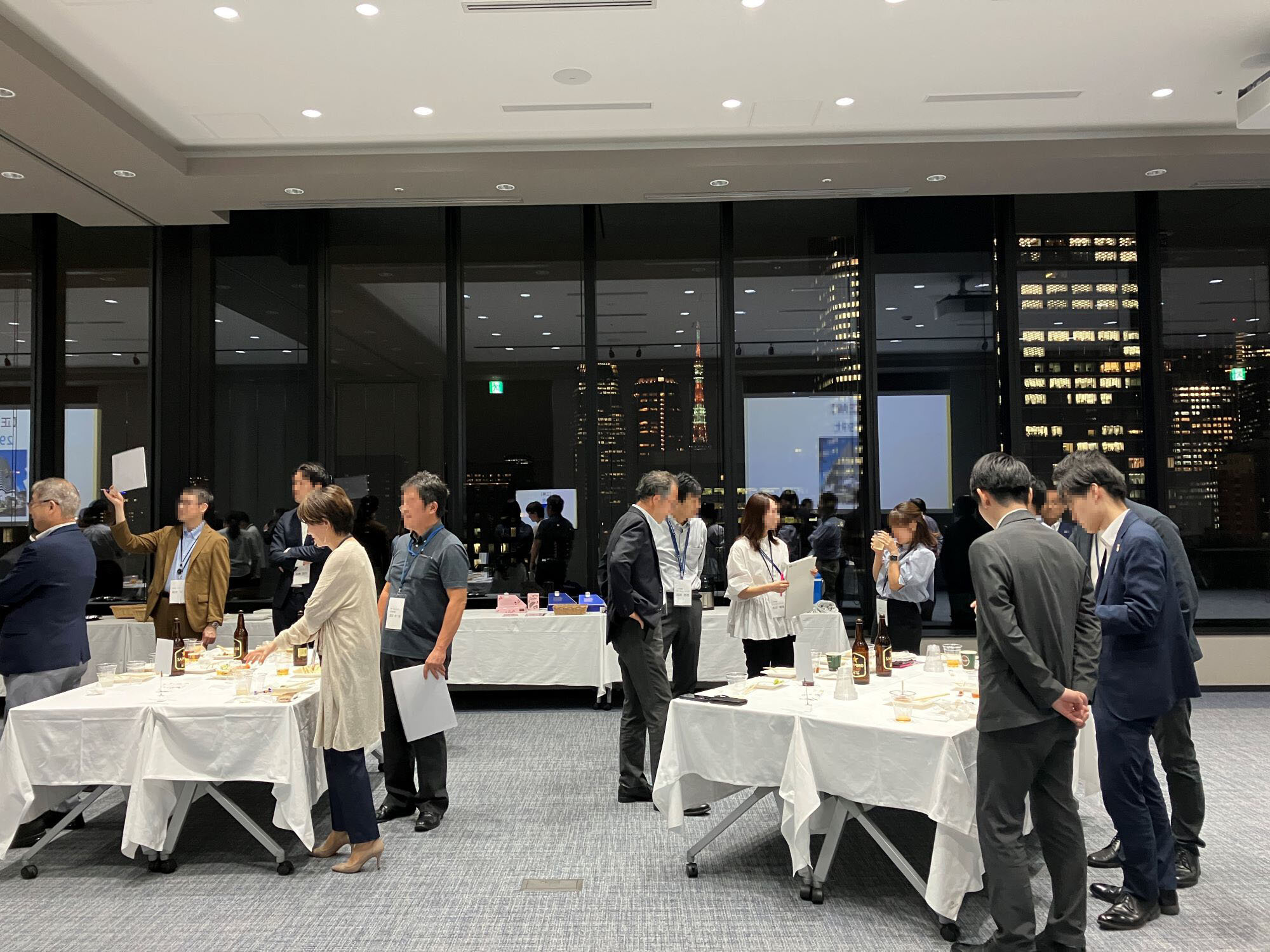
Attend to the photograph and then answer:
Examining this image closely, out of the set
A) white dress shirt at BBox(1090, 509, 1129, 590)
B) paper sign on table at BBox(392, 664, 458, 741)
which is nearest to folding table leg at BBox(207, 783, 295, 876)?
paper sign on table at BBox(392, 664, 458, 741)

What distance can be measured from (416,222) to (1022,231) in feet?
17.2

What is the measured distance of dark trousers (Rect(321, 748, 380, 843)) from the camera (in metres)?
3.78

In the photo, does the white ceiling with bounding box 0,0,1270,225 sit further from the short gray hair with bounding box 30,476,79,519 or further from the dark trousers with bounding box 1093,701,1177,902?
the dark trousers with bounding box 1093,701,1177,902

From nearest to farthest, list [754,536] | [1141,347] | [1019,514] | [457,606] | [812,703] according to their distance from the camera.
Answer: [1019,514] → [812,703] → [457,606] → [754,536] → [1141,347]

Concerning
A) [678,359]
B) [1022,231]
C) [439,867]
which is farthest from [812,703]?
[1022,231]

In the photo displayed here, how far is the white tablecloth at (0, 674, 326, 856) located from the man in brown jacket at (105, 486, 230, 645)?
163 centimetres

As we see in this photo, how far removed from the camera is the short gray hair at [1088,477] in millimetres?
3312

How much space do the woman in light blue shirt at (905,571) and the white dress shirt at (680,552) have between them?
105 cm

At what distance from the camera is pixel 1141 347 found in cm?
766

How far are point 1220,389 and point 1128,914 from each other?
19.2ft

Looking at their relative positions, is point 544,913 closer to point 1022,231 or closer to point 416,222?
point 416,222

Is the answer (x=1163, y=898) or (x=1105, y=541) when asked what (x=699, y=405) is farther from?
(x=1163, y=898)

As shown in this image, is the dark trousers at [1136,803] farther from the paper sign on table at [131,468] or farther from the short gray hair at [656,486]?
the paper sign on table at [131,468]

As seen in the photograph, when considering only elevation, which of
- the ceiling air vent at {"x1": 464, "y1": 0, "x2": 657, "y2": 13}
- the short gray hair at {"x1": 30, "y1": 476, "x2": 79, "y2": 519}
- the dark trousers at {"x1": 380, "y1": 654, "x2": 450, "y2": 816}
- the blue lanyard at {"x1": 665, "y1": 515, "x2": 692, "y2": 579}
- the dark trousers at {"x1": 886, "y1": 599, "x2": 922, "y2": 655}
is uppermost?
the ceiling air vent at {"x1": 464, "y1": 0, "x2": 657, "y2": 13}
